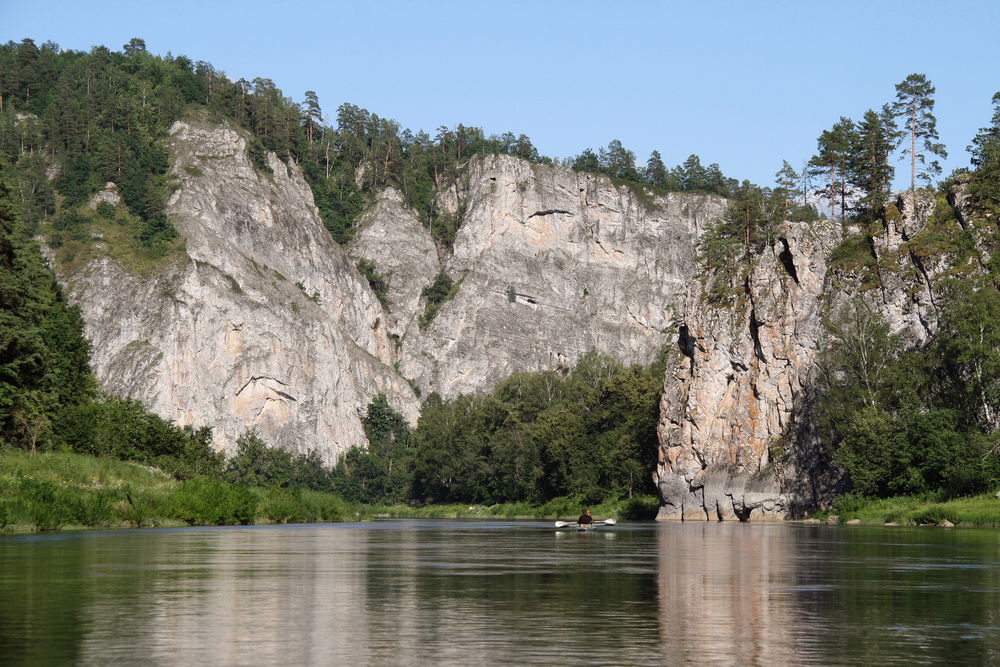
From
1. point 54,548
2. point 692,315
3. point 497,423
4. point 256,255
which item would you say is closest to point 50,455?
point 54,548

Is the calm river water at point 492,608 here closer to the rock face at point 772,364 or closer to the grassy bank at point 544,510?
the rock face at point 772,364

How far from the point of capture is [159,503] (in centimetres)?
5978

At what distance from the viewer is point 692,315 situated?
11181cm

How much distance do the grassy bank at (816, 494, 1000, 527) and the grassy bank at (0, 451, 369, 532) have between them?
39.7 meters

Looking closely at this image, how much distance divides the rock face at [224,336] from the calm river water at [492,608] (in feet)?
459

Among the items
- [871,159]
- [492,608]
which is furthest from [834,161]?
[492,608]

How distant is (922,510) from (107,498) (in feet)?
154

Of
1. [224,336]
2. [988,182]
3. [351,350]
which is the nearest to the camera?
[988,182]

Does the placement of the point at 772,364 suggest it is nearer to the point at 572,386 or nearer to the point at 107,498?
the point at 572,386

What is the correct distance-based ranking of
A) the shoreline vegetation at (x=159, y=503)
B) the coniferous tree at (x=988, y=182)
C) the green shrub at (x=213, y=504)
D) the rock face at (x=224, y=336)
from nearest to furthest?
the shoreline vegetation at (x=159, y=503) → the green shrub at (x=213, y=504) → the coniferous tree at (x=988, y=182) → the rock face at (x=224, y=336)

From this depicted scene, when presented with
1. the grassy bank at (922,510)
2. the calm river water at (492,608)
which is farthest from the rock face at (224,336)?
the calm river water at (492,608)

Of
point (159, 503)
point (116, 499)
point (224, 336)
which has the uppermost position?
point (224, 336)

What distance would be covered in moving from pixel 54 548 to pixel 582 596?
21254 mm

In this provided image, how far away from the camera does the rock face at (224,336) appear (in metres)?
173
